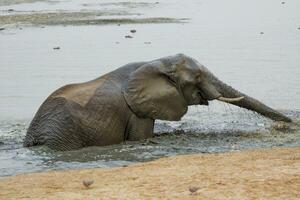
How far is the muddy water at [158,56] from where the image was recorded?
11.7m

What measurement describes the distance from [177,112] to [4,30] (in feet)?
69.4

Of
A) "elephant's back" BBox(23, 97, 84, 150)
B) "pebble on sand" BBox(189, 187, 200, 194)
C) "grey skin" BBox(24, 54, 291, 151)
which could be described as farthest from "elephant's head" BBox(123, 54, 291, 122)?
"pebble on sand" BBox(189, 187, 200, 194)

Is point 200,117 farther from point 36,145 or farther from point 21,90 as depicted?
point 21,90

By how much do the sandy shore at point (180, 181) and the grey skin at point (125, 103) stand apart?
2.03m

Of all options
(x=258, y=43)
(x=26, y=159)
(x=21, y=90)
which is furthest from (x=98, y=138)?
(x=258, y=43)

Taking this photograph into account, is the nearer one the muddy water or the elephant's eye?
the muddy water

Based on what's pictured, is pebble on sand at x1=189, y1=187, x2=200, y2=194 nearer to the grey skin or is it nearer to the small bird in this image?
the small bird

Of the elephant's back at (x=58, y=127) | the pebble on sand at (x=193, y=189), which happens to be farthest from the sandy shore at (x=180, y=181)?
the elephant's back at (x=58, y=127)

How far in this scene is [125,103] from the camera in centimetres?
1223

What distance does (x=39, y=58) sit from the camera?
23531mm

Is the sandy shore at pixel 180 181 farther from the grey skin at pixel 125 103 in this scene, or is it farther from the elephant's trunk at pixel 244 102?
the elephant's trunk at pixel 244 102

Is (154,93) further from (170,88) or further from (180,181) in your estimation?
(180,181)

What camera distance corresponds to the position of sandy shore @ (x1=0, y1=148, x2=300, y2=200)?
7.44 m

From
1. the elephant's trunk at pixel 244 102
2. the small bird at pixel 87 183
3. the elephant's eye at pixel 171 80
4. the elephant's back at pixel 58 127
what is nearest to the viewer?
the small bird at pixel 87 183
